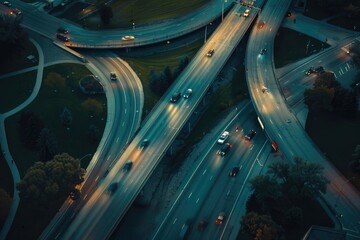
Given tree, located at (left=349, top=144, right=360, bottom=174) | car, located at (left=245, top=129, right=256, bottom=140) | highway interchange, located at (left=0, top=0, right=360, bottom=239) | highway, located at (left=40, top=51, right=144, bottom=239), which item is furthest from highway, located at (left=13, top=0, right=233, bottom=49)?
tree, located at (left=349, top=144, right=360, bottom=174)

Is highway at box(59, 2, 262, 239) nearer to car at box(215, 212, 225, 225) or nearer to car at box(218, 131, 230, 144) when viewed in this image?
car at box(218, 131, 230, 144)

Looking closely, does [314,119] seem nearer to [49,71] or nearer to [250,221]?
[250,221]

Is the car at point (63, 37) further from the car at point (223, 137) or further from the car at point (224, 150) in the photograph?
the car at point (224, 150)

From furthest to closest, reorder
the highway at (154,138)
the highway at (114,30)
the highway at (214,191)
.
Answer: the highway at (114,30)
the highway at (214,191)
the highway at (154,138)

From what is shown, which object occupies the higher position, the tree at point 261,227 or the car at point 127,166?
the car at point 127,166

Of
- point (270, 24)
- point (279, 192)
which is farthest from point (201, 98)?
point (270, 24)

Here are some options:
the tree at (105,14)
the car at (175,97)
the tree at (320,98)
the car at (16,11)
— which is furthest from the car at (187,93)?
the car at (16,11)

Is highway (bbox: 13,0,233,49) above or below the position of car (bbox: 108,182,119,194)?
above
